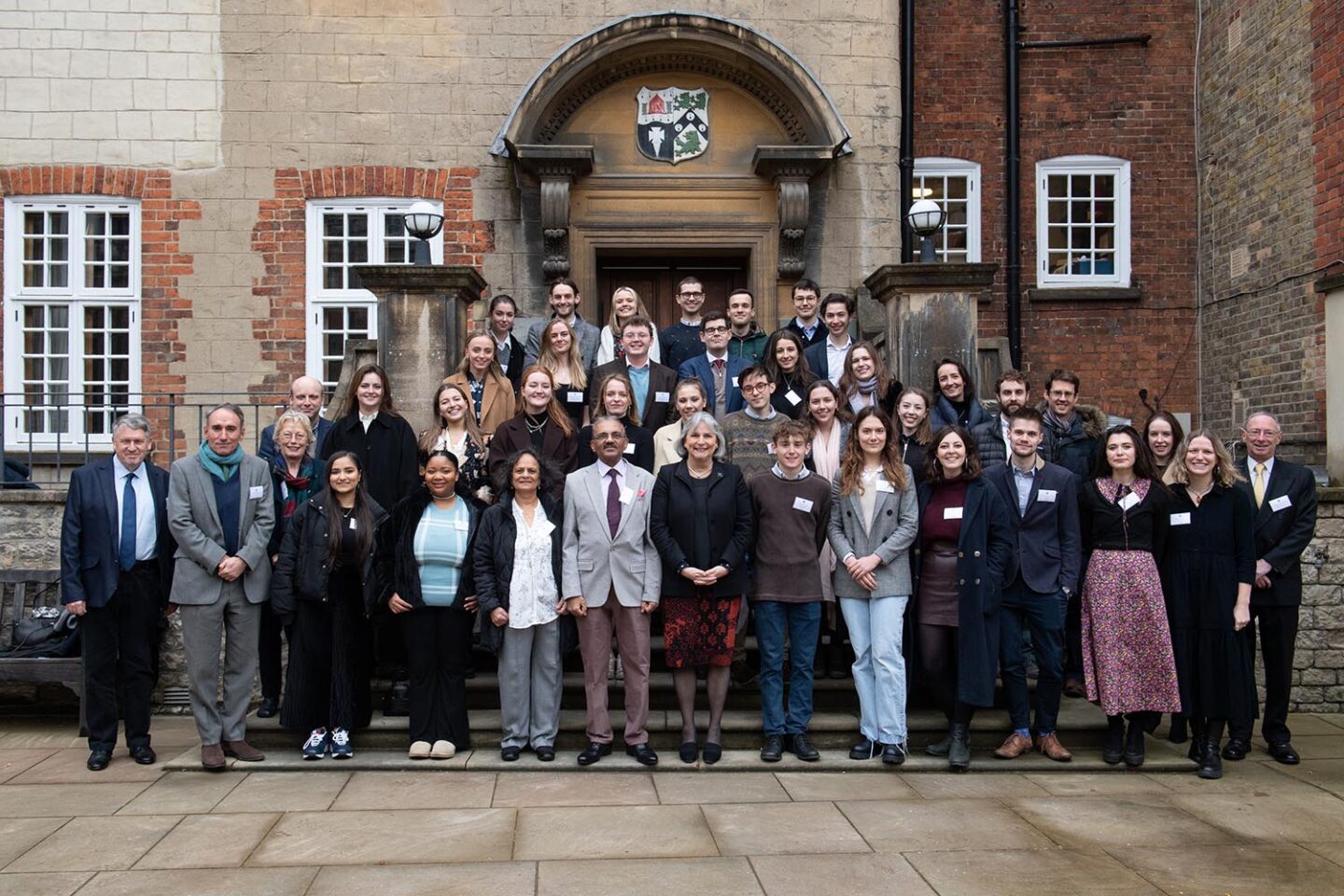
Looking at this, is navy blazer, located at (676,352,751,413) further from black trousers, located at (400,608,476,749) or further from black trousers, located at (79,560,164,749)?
black trousers, located at (79,560,164,749)

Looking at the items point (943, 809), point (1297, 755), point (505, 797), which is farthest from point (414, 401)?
point (1297, 755)

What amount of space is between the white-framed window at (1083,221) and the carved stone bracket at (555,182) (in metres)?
5.07

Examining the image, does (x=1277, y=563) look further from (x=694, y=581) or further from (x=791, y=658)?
(x=694, y=581)

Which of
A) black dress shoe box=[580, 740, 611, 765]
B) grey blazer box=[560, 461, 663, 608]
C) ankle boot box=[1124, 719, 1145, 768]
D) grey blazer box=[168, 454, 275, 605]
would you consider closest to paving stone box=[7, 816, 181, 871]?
grey blazer box=[168, 454, 275, 605]

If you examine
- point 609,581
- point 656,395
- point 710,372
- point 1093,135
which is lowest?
point 609,581

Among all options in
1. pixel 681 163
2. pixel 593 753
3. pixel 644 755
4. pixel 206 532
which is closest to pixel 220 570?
pixel 206 532

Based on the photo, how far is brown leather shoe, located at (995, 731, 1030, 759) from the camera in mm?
6355

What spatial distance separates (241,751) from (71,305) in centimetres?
630

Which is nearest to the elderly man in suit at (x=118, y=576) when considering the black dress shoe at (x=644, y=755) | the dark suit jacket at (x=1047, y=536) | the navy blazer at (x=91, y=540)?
the navy blazer at (x=91, y=540)

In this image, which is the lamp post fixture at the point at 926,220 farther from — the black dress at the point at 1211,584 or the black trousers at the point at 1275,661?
the black trousers at the point at 1275,661

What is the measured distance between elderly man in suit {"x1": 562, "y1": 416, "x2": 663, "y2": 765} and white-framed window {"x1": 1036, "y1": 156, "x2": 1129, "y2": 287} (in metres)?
7.55

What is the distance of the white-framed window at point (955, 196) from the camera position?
12.3 meters

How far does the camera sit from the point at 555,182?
1036 cm

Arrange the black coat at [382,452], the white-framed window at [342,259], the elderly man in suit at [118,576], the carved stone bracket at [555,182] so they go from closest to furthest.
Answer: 1. the elderly man in suit at [118,576]
2. the black coat at [382,452]
3. the carved stone bracket at [555,182]
4. the white-framed window at [342,259]
